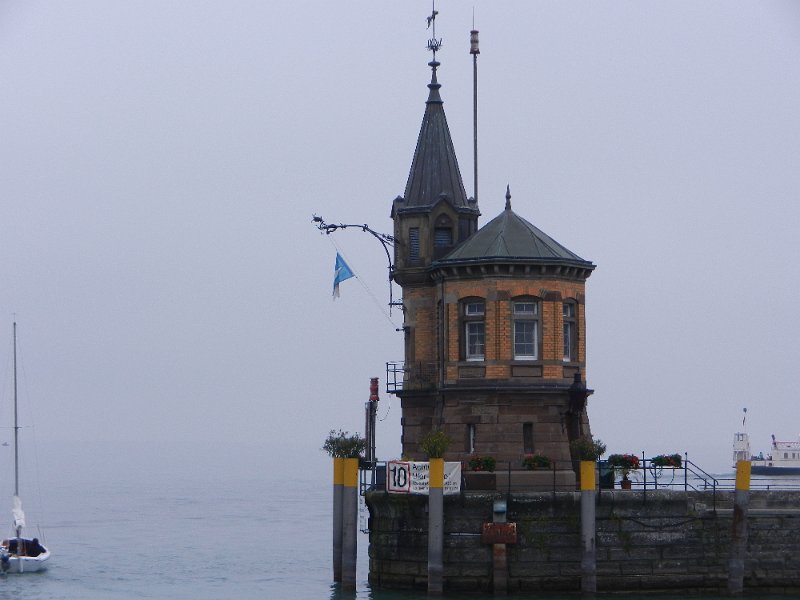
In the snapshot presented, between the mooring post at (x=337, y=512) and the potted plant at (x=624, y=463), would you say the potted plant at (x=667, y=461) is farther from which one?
the mooring post at (x=337, y=512)

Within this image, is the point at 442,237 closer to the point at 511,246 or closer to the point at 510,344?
the point at 511,246

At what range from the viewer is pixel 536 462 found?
5038 cm

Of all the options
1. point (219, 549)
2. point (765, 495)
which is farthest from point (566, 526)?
point (219, 549)

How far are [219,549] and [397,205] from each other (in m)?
27.3

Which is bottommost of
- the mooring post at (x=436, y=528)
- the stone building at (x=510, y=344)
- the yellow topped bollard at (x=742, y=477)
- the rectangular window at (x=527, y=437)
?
the mooring post at (x=436, y=528)

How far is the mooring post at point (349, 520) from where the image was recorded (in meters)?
50.2

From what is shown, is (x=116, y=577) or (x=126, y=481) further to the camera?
(x=126, y=481)

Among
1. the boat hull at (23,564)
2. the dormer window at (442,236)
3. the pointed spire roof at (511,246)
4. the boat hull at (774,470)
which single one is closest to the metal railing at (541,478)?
the pointed spire roof at (511,246)

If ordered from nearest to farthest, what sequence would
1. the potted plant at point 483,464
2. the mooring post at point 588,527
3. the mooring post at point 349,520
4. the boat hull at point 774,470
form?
the mooring post at point 588,527 < the potted plant at point 483,464 < the mooring post at point 349,520 < the boat hull at point 774,470

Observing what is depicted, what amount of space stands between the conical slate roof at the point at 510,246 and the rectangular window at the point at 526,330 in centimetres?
153

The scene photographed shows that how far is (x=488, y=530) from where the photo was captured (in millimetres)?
48469

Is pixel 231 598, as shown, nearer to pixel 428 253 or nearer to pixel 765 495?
pixel 428 253

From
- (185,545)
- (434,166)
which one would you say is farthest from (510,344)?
(185,545)

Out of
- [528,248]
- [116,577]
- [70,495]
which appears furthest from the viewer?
[70,495]
